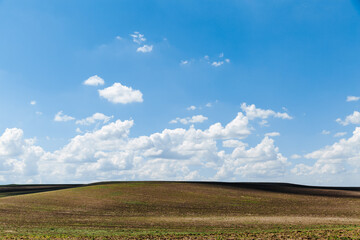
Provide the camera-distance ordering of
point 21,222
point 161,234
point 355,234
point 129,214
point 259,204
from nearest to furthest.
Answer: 1. point 355,234
2. point 161,234
3. point 21,222
4. point 129,214
5. point 259,204

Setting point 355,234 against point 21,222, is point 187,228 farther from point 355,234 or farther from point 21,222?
point 21,222

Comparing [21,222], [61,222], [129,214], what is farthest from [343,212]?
[21,222]

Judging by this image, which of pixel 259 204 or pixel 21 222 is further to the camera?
pixel 259 204

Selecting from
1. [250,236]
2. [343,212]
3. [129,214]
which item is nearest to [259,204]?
[343,212]

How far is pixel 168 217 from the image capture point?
1620 inches

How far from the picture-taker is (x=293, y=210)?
4981 cm

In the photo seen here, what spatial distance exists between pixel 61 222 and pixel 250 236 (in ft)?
68.8

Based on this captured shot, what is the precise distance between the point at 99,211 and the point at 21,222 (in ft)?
42.8

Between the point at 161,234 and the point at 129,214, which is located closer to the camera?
the point at 161,234

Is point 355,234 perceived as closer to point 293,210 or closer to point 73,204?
point 293,210

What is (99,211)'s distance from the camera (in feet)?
151

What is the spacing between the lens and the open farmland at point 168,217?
27.6m

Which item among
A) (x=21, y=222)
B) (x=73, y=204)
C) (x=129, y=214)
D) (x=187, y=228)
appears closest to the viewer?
(x=187, y=228)

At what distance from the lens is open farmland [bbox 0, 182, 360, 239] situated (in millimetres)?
27595
